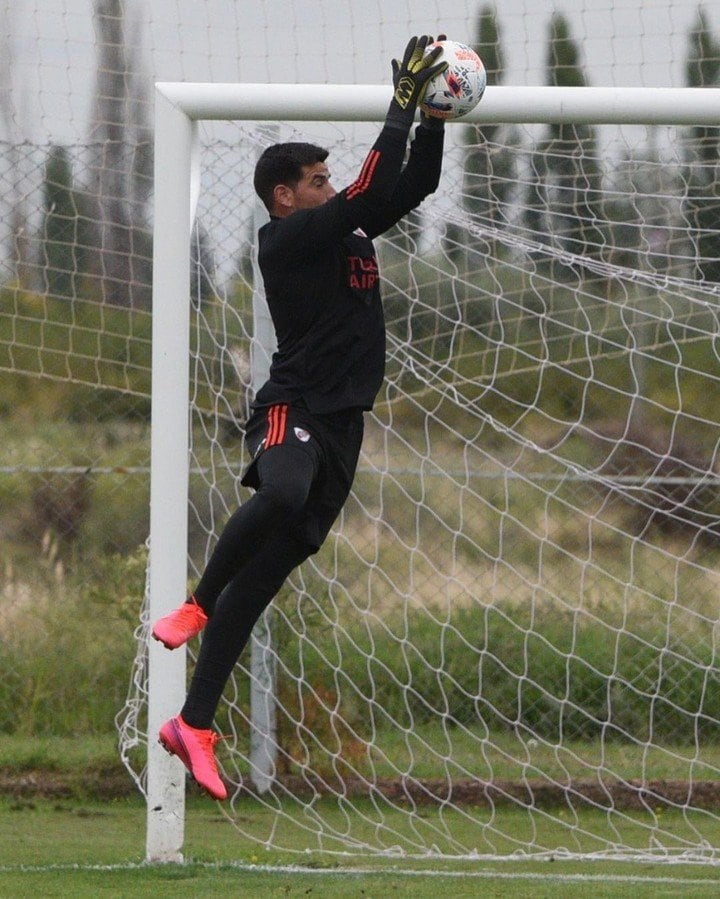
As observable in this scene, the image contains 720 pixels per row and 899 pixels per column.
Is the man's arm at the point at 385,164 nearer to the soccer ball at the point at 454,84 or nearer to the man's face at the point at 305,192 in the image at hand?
the soccer ball at the point at 454,84

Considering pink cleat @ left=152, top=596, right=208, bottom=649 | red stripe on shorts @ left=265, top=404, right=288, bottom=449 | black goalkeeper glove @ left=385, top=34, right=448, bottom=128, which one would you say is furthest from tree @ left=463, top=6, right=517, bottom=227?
pink cleat @ left=152, top=596, right=208, bottom=649

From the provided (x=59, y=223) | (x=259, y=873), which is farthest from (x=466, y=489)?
(x=59, y=223)

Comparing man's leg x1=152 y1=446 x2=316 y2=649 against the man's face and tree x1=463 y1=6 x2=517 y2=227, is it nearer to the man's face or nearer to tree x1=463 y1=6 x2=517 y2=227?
the man's face

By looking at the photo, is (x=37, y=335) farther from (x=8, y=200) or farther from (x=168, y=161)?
(x=168, y=161)

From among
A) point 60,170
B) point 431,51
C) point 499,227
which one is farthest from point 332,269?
point 60,170

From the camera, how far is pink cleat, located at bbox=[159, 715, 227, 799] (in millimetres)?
4301

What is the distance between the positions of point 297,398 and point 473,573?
11.8ft

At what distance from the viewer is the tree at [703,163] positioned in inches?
259

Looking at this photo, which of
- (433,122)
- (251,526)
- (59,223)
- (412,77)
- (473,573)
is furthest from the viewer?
(59,223)

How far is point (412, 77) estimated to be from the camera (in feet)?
13.5

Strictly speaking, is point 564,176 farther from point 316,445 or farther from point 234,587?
point 234,587

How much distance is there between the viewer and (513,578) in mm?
7621

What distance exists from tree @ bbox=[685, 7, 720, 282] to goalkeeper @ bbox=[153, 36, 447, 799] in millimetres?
2207

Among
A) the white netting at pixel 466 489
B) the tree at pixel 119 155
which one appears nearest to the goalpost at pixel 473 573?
the white netting at pixel 466 489
